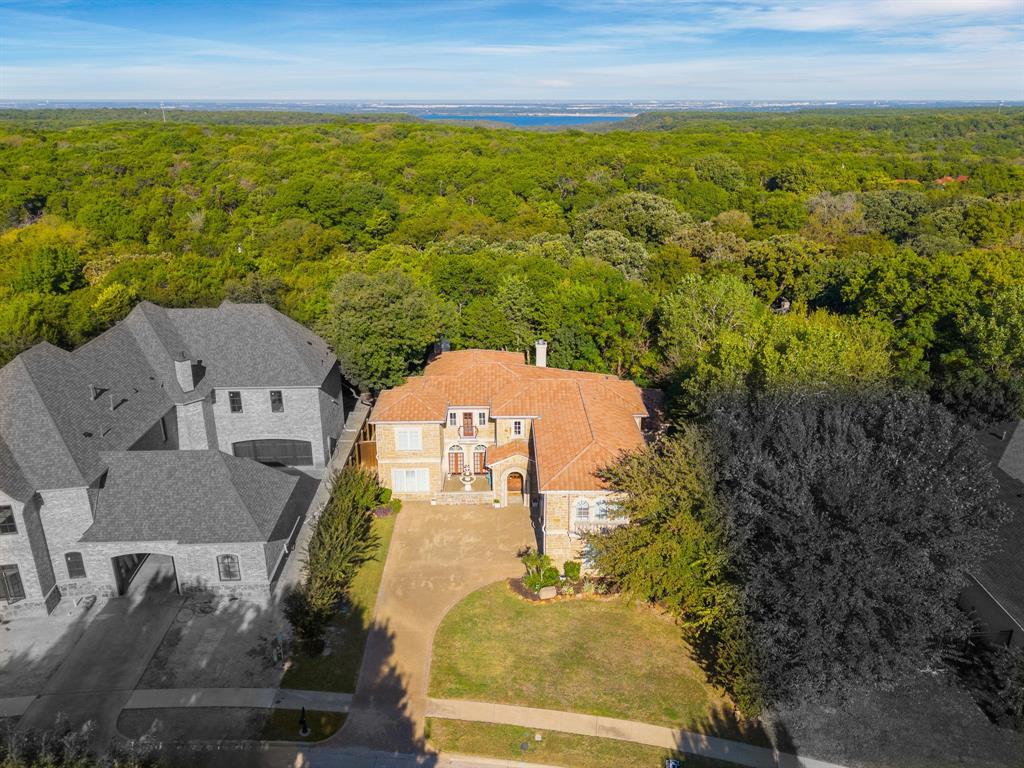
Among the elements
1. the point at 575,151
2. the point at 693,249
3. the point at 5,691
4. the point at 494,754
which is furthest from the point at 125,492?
the point at 575,151

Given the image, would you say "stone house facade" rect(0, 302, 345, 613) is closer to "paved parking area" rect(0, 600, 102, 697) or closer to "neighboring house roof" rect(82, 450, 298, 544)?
"neighboring house roof" rect(82, 450, 298, 544)

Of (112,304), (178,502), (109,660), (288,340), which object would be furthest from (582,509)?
(112,304)

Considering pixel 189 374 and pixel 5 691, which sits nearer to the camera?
pixel 5 691

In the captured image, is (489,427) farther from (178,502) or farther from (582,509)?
(178,502)

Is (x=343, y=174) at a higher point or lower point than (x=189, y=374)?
higher

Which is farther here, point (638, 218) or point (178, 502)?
point (638, 218)

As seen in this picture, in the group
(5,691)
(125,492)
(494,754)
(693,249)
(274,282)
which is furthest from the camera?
(693,249)

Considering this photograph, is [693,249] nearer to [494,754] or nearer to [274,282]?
[274,282]
